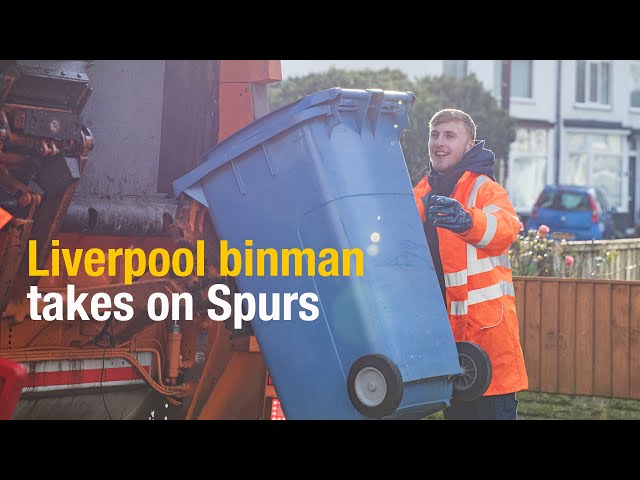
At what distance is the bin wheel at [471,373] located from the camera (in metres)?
4.46

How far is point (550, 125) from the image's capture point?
28.7 metres

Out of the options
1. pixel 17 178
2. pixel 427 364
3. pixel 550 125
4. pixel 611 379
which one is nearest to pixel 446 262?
pixel 427 364

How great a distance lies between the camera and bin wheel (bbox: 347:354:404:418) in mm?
3953

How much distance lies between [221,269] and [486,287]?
1028mm

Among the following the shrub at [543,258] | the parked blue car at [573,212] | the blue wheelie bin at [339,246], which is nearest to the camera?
the blue wheelie bin at [339,246]

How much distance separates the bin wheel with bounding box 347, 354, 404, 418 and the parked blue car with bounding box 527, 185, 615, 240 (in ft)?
54.9

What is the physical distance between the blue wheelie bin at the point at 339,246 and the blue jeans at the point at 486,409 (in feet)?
1.03

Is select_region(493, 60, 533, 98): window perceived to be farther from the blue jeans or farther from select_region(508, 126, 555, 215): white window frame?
the blue jeans

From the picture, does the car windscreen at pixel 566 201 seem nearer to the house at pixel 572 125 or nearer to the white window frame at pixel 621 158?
the house at pixel 572 125

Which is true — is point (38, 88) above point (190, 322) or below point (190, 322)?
above

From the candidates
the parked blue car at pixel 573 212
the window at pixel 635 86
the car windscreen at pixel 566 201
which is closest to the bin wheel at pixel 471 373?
the parked blue car at pixel 573 212

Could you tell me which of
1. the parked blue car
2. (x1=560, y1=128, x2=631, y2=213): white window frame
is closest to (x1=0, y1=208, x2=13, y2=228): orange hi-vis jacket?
the parked blue car

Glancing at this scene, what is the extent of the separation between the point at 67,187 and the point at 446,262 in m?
1.51
